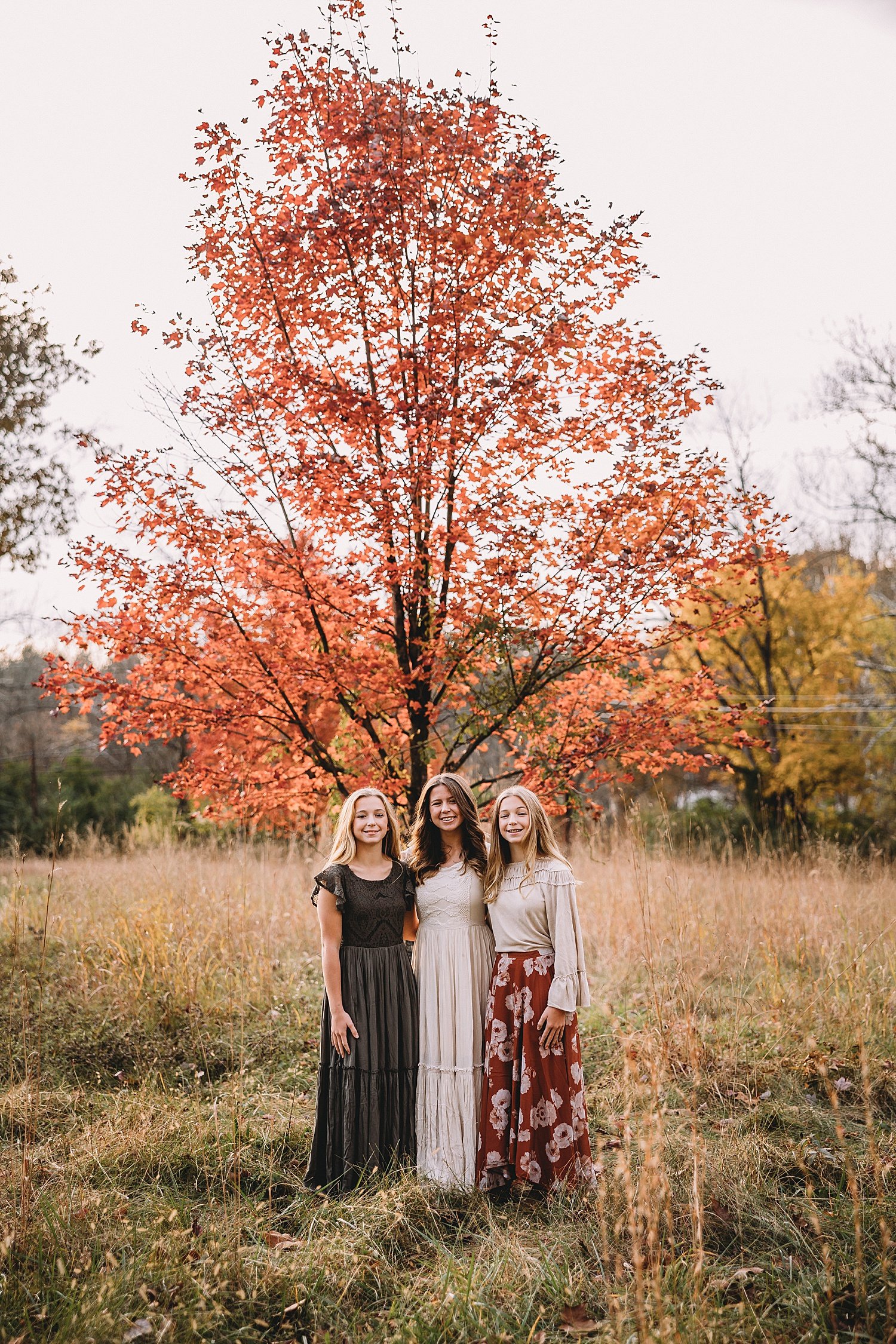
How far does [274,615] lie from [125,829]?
8.28 m

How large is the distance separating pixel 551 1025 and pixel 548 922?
1.42 feet

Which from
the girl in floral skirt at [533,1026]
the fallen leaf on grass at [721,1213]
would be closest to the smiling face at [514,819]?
the girl in floral skirt at [533,1026]

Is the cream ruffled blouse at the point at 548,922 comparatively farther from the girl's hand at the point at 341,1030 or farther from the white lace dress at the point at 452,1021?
the girl's hand at the point at 341,1030

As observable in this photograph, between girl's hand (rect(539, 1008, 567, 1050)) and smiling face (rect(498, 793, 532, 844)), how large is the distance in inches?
29.8

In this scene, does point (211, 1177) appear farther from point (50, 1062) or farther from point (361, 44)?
point (361, 44)

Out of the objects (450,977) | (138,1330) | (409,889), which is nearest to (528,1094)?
(450,977)

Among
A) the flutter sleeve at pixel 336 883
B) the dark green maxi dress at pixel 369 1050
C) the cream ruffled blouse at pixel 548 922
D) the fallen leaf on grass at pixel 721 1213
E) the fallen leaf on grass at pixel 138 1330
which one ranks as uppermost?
the flutter sleeve at pixel 336 883

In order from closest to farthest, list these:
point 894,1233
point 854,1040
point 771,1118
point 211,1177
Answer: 1. point 894,1233
2. point 211,1177
3. point 771,1118
4. point 854,1040

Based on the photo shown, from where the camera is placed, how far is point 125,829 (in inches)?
495

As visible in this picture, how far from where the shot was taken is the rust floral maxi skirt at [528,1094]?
13.3 feet

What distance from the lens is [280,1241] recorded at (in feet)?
11.6

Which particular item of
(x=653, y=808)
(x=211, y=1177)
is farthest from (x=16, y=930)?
(x=653, y=808)

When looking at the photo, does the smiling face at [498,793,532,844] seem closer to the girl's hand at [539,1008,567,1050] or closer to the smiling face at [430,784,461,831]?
the smiling face at [430,784,461,831]

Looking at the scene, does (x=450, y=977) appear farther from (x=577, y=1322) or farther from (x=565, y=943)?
(x=577, y=1322)
